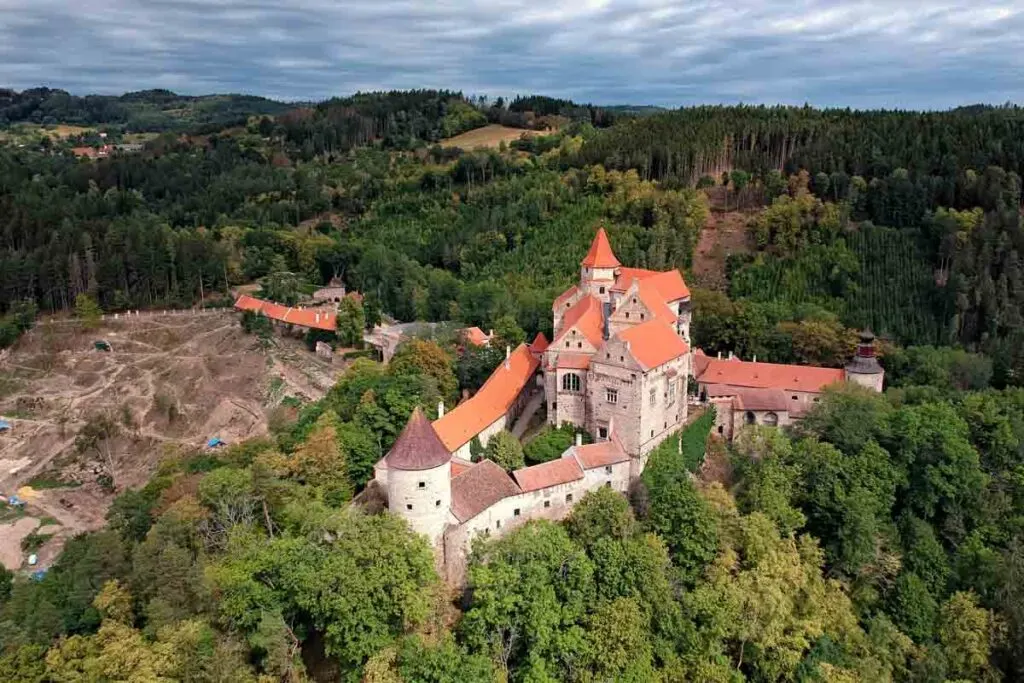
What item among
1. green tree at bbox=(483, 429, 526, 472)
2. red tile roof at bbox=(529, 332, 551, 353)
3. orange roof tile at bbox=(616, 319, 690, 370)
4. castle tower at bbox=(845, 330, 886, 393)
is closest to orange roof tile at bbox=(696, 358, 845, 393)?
castle tower at bbox=(845, 330, 886, 393)

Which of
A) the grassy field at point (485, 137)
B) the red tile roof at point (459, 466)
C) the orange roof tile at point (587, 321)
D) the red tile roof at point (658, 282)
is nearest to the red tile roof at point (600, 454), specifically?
the red tile roof at point (459, 466)

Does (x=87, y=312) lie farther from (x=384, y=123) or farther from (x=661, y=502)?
(x=384, y=123)

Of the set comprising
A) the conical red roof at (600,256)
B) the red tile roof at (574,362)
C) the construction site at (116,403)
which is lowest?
the construction site at (116,403)

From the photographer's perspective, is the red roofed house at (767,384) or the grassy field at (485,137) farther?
the grassy field at (485,137)

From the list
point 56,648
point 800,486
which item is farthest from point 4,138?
point 800,486

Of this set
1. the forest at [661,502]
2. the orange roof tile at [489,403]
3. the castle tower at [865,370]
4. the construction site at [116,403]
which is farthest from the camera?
the construction site at [116,403]

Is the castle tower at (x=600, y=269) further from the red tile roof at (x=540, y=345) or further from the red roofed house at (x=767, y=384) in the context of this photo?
the red roofed house at (x=767, y=384)
